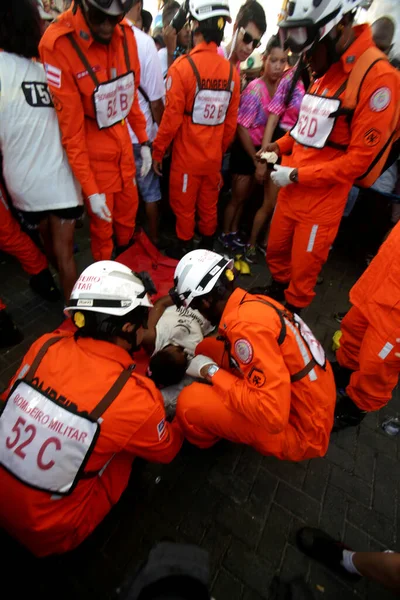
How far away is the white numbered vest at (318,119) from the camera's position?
2.34 metres

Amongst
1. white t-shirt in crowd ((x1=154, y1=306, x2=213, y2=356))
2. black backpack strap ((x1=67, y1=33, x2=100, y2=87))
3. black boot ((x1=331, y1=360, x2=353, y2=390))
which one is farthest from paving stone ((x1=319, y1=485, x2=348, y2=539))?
black backpack strap ((x1=67, y1=33, x2=100, y2=87))

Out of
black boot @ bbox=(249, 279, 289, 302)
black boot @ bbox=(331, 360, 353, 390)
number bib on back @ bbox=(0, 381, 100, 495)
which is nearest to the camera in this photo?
number bib on back @ bbox=(0, 381, 100, 495)

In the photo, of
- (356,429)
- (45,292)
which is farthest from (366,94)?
(45,292)

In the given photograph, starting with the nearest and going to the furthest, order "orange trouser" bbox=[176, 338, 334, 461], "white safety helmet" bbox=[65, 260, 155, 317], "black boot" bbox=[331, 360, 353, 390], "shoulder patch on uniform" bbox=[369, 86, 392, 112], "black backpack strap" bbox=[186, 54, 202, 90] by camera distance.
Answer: "white safety helmet" bbox=[65, 260, 155, 317] → "orange trouser" bbox=[176, 338, 334, 461] → "shoulder patch on uniform" bbox=[369, 86, 392, 112] → "black boot" bbox=[331, 360, 353, 390] → "black backpack strap" bbox=[186, 54, 202, 90]

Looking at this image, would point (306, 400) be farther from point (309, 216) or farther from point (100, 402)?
point (309, 216)

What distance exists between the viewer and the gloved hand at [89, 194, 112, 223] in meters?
2.67

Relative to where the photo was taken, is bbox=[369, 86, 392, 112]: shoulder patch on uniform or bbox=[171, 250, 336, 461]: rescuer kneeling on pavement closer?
bbox=[171, 250, 336, 461]: rescuer kneeling on pavement

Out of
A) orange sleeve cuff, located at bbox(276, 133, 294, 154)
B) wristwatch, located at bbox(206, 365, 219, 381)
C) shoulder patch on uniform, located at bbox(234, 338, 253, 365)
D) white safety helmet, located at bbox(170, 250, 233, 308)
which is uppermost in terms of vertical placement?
orange sleeve cuff, located at bbox(276, 133, 294, 154)

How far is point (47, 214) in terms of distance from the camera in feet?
8.90

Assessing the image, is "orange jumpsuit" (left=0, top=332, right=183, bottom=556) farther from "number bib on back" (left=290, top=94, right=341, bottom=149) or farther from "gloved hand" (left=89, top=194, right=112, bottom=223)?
"number bib on back" (left=290, top=94, right=341, bottom=149)

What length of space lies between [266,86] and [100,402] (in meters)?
4.20

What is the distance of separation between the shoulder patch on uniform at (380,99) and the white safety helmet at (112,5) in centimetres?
175

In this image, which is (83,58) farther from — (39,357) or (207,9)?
(39,357)

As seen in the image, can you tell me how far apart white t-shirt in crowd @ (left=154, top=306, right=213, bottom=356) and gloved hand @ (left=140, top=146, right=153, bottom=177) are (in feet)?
5.74
